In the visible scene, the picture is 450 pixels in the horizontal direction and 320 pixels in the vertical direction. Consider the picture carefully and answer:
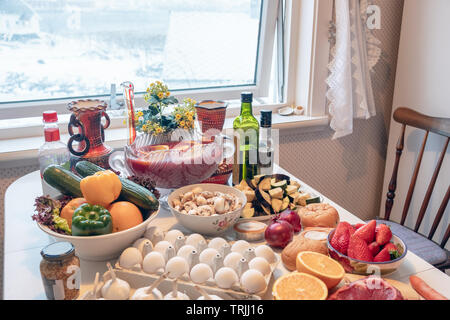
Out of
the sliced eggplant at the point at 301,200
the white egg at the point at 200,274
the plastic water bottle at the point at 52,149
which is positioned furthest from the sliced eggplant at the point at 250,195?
the plastic water bottle at the point at 52,149

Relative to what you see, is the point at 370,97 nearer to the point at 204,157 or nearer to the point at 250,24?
the point at 250,24

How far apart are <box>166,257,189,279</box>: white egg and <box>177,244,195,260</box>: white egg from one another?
0.13ft

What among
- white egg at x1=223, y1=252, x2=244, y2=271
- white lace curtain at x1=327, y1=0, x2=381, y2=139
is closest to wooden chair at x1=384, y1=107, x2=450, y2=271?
white lace curtain at x1=327, y1=0, x2=381, y2=139

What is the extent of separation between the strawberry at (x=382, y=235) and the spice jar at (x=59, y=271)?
2.00 feet

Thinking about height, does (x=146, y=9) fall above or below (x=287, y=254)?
above

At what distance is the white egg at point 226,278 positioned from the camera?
2.41ft

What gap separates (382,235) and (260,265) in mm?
274

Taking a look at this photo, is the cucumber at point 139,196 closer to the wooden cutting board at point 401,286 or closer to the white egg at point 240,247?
the white egg at point 240,247

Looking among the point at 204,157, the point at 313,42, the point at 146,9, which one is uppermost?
the point at 146,9

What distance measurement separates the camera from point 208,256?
80 cm

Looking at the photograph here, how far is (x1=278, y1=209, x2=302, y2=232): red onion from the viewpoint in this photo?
98 cm

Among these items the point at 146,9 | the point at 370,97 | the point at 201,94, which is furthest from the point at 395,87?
the point at 146,9

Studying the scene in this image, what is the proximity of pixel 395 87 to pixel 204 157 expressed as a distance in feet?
4.48

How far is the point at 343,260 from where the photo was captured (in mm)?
806
